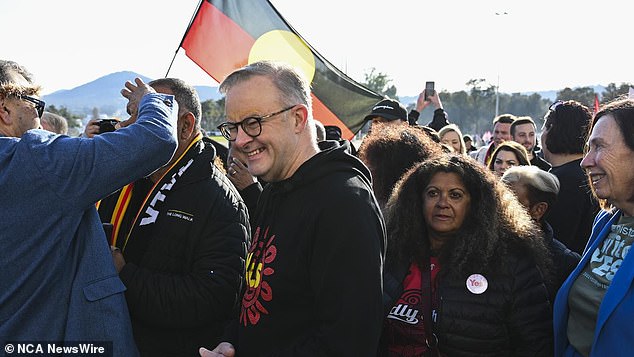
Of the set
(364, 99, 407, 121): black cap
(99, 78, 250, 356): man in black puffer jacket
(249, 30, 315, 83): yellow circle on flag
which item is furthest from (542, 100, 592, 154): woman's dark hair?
(99, 78, 250, 356): man in black puffer jacket

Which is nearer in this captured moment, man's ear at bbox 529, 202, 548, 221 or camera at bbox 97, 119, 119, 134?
camera at bbox 97, 119, 119, 134

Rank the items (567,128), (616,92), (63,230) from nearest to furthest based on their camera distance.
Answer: (63,230)
(567,128)
(616,92)

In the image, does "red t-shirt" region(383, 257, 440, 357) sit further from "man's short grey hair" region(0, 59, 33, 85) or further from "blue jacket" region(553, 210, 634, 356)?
"man's short grey hair" region(0, 59, 33, 85)

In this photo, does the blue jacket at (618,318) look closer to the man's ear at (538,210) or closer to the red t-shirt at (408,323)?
the red t-shirt at (408,323)

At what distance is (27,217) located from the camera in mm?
2070

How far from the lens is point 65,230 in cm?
214

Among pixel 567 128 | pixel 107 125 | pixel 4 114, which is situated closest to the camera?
pixel 4 114

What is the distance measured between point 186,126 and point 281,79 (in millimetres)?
1024

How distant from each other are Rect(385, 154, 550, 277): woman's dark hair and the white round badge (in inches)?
1.4

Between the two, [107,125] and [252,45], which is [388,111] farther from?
[107,125]

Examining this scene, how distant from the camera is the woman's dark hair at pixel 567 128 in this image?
4.40 m

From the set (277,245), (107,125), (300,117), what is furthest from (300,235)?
(107,125)

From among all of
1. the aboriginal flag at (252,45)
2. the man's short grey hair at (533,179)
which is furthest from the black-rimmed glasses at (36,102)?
the aboriginal flag at (252,45)

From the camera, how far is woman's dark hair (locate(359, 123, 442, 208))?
3.68m
